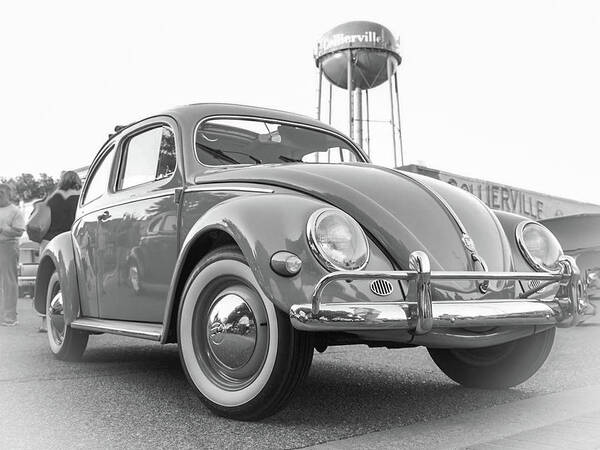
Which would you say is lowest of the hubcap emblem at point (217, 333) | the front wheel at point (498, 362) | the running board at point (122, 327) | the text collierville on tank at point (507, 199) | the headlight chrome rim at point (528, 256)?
the front wheel at point (498, 362)

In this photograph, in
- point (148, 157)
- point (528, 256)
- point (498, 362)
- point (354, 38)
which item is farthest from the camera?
point (354, 38)

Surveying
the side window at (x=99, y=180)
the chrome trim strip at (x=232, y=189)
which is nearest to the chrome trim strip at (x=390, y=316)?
the chrome trim strip at (x=232, y=189)

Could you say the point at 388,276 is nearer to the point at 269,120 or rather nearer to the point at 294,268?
the point at 294,268

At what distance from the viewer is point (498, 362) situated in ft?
11.2

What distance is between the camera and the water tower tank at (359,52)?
72.5 ft

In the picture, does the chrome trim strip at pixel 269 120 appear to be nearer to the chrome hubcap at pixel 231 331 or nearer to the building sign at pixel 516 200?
the chrome hubcap at pixel 231 331

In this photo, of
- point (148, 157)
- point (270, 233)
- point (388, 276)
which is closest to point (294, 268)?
point (270, 233)

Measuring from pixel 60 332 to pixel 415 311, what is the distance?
3.11 meters

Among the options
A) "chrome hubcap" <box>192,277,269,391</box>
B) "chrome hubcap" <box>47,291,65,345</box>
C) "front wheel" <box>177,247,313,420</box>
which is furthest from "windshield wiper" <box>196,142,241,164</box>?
"chrome hubcap" <box>47,291,65,345</box>

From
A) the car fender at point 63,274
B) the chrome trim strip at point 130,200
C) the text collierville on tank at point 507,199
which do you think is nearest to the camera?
the chrome trim strip at point 130,200

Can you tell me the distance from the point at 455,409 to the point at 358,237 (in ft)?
3.38

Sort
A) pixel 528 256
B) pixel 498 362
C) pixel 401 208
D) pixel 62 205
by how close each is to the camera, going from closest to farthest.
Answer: pixel 401 208, pixel 528 256, pixel 498 362, pixel 62 205

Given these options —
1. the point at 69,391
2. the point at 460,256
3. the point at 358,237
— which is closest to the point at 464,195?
the point at 460,256

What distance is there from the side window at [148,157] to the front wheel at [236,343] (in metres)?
1.00
